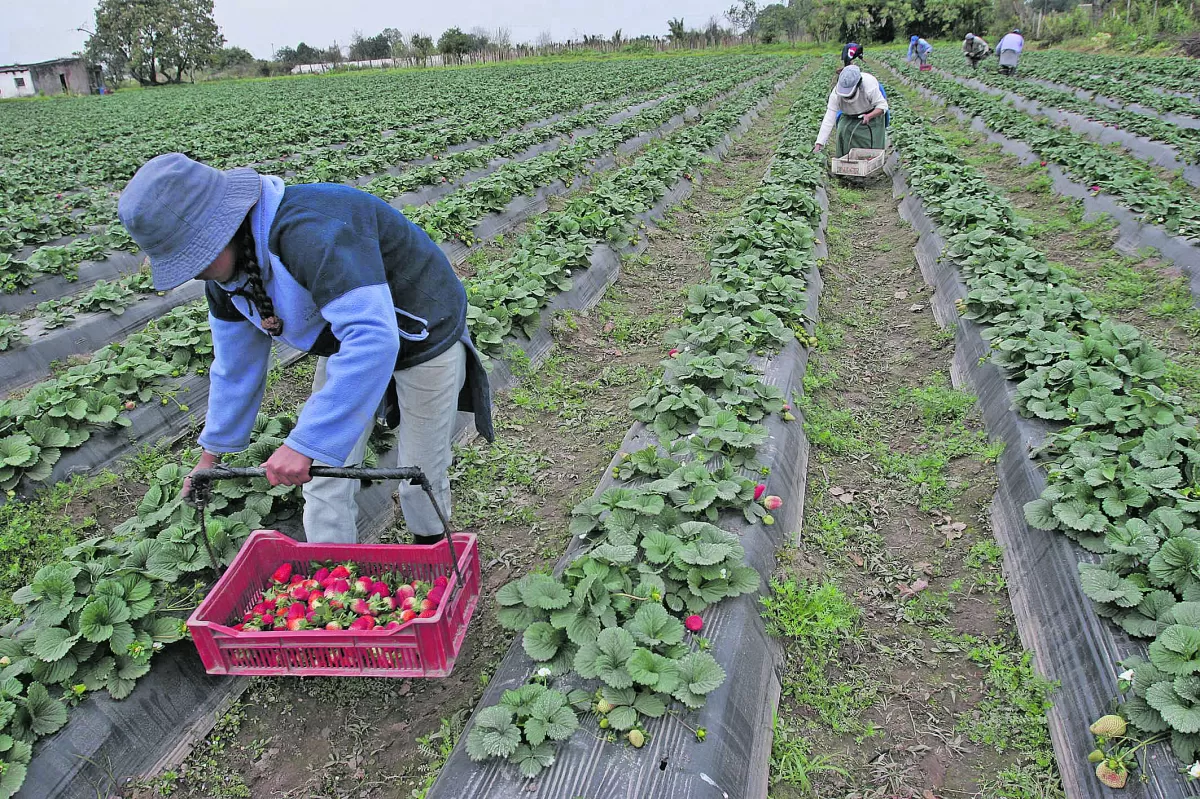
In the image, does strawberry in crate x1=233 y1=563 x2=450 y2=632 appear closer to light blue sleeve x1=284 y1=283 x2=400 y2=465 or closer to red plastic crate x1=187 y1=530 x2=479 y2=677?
red plastic crate x1=187 y1=530 x2=479 y2=677

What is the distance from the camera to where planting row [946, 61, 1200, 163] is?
1016 cm

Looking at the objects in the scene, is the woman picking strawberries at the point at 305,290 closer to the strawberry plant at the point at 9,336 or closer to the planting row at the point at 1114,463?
the planting row at the point at 1114,463

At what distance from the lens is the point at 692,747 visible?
2146 mm

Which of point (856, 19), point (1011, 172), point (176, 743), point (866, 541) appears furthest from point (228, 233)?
point (856, 19)

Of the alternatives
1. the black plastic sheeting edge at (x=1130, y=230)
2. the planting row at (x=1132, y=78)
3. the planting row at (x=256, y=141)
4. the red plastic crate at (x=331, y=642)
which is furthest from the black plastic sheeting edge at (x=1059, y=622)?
the planting row at (x=1132, y=78)

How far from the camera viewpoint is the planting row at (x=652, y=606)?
2.13 meters

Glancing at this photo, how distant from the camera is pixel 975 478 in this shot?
12.7 feet

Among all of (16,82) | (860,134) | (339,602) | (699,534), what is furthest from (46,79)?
(699,534)

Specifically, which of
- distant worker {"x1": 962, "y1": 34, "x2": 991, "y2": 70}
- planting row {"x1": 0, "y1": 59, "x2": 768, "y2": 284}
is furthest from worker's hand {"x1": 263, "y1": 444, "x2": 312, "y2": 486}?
distant worker {"x1": 962, "y1": 34, "x2": 991, "y2": 70}

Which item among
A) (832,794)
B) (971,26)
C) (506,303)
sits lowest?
(832,794)

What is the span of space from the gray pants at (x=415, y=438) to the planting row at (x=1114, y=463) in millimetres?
2493

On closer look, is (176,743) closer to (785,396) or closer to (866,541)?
(866,541)

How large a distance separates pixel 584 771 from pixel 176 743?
5.15 ft

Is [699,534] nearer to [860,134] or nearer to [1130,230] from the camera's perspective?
[1130,230]
